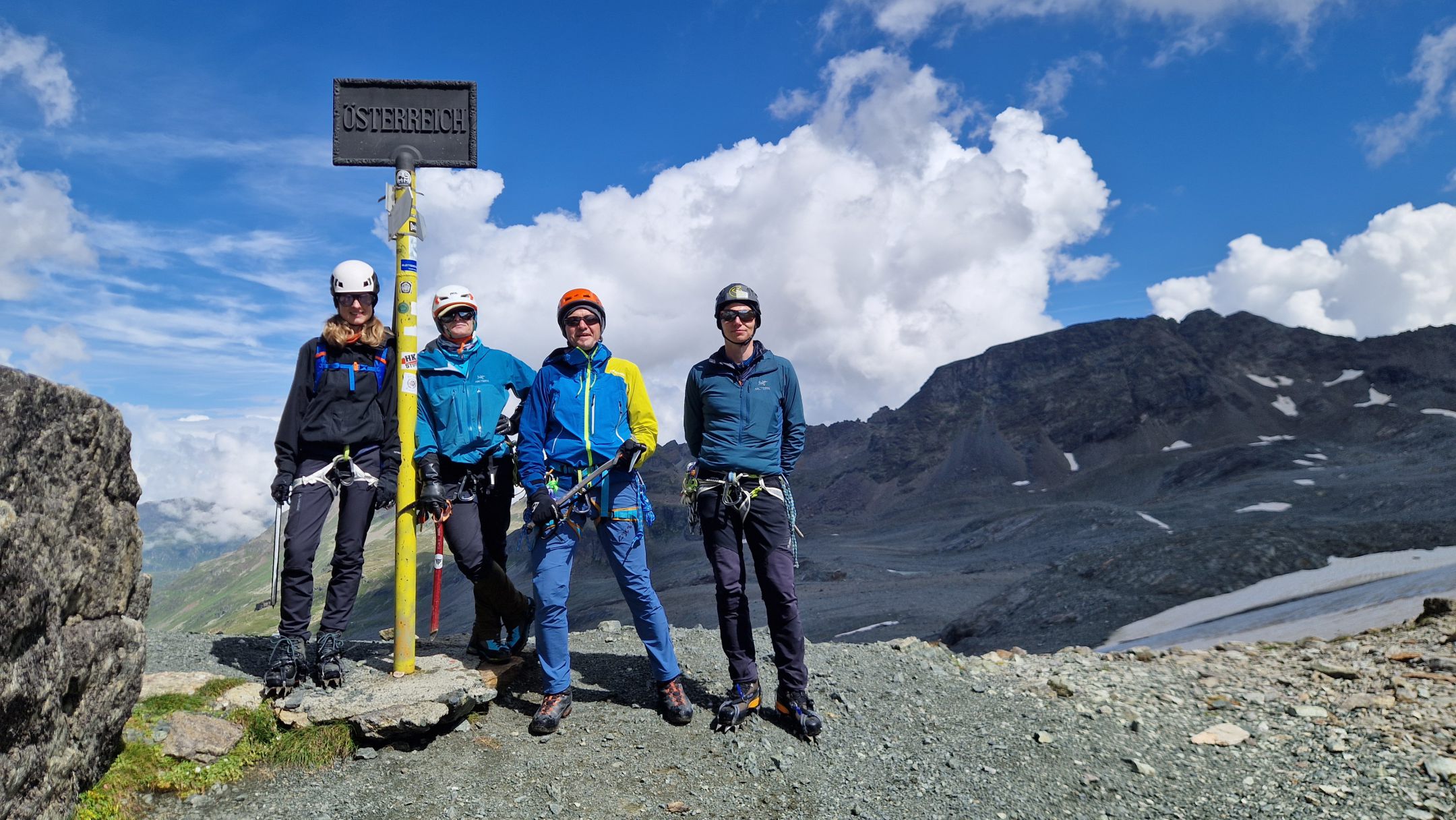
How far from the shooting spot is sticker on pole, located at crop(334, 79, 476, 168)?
7352 mm

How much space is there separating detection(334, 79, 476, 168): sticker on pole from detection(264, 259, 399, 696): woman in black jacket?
1115 mm

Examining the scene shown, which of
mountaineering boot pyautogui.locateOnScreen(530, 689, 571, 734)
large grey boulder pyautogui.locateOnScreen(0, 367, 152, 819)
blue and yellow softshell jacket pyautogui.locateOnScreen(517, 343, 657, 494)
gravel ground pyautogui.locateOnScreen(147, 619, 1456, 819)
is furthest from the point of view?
blue and yellow softshell jacket pyautogui.locateOnScreen(517, 343, 657, 494)

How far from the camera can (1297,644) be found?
11.6m

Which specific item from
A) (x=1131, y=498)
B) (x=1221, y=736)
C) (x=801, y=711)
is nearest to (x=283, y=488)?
(x=801, y=711)

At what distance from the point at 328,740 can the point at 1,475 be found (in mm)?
2886

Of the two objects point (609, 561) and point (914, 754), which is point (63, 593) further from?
point (914, 754)

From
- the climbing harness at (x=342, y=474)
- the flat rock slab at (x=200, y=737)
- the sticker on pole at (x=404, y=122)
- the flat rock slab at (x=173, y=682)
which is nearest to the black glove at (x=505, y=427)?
the climbing harness at (x=342, y=474)

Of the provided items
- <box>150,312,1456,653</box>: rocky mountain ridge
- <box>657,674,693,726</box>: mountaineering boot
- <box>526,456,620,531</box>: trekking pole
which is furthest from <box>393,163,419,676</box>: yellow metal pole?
<box>150,312,1456,653</box>: rocky mountain ridge

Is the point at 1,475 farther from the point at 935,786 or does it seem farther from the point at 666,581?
the point at 666,581

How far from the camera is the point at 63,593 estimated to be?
488 cm

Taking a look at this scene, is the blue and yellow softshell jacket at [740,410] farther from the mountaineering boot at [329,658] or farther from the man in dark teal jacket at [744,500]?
the mountaineering boot at [329,658]

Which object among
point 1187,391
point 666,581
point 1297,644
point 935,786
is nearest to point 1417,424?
point 1187,391

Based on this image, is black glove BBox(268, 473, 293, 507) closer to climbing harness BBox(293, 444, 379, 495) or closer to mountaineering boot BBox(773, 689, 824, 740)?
climbing harness BBox(293, 444, 379, 495)

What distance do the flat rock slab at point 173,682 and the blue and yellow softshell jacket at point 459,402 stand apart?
2709 millimetres
